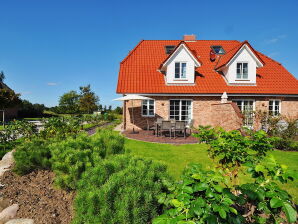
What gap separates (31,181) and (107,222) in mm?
3086

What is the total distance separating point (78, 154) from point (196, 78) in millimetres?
14104

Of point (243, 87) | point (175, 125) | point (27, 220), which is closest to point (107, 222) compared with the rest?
point (27, 220)

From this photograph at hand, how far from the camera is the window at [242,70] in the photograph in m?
15.2

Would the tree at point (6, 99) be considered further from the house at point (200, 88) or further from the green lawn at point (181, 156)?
the green lawn at point (181, 156)

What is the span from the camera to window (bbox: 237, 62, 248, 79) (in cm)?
1522

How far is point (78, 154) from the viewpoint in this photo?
344cm

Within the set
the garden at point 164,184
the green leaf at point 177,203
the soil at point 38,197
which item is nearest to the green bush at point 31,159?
the garden at point 164,184

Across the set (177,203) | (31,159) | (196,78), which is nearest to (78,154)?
(31,159)

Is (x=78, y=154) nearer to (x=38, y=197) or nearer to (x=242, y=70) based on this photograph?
(x=38, y=197)

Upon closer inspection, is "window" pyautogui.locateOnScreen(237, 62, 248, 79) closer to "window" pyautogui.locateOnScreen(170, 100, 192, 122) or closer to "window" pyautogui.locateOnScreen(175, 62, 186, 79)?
"window" pyautogui.locateOnScreen(175, 62, 186, 79)

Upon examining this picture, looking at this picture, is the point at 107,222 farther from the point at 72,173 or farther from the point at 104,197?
the point at 72,173

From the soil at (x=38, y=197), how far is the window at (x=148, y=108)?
34.5 ft

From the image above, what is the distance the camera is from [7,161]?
17.2 ft

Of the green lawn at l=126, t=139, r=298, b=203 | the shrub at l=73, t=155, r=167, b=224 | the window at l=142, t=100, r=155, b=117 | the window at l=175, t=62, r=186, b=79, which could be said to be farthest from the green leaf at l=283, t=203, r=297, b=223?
the window at l=175, t=62, r=186, b=79
